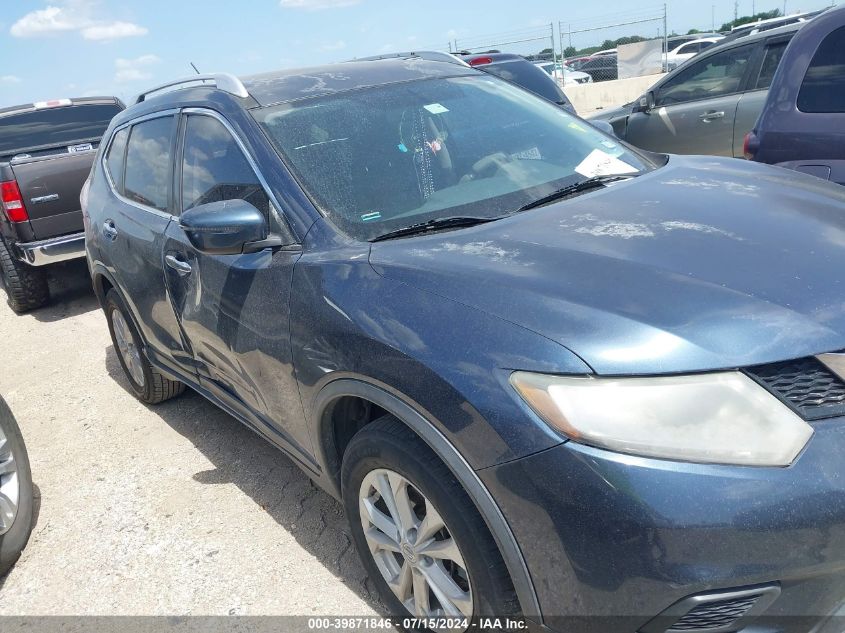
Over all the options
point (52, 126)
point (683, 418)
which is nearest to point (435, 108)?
point (683, 418)

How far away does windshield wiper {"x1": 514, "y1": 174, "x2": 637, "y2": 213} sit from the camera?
2527 millimetres

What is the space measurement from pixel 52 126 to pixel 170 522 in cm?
665

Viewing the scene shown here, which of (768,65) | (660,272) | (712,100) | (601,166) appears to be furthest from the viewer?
(712,100)

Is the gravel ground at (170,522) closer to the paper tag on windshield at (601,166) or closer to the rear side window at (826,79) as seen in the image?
the paper tag on windshield at (601,166)

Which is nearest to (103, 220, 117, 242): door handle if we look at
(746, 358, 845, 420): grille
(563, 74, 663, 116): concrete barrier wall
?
(746, 358, 845, 420): grille

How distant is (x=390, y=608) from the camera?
2369mm

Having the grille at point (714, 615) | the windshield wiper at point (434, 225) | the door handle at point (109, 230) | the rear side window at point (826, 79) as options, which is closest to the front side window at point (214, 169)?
the windshield wiper at point (434, 225)

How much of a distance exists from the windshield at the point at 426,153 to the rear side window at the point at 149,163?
85 cm

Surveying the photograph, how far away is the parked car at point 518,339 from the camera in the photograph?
5.11 feet

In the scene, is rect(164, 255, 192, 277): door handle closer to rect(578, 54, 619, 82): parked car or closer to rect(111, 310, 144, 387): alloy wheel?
rect(111, 310, 144, 387): alloy wheel

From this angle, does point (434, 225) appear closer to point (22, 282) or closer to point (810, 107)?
point (810, 107)

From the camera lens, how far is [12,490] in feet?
10.1

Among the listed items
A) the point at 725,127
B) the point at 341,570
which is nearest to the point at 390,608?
the point at 341,570

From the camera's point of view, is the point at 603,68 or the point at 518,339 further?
the point at 603,68
